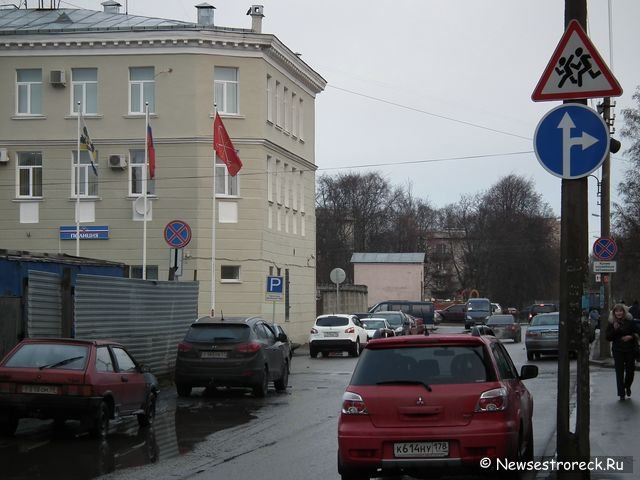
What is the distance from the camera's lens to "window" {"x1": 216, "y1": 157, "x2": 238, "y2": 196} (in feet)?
145

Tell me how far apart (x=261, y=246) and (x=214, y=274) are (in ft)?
8.31

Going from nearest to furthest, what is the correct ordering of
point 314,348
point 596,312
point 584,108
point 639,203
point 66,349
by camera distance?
point 584,108 < point 66,349 < point 314,348 < point 596,312 < point 639,203

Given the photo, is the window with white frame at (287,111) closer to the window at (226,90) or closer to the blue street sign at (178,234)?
the window at (226,90)

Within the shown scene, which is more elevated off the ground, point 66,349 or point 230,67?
point 230,67

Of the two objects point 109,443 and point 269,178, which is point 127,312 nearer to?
point 109,443

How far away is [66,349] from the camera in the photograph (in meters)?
15.6

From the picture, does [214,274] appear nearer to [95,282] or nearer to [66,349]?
Answer: [95,282]

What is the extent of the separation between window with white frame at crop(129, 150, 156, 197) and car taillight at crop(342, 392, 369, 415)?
35.0 meters

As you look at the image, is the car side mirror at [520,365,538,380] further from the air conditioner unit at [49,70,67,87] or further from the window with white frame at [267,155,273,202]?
the air conditioner unit at [49,70,67,87]

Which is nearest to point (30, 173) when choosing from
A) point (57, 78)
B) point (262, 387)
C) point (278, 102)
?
point (57, 78)

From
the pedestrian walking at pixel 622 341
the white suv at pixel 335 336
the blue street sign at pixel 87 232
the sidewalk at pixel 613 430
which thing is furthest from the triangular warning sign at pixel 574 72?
the blue street sign at pixel 87 232

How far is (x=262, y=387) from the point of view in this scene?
877 inches

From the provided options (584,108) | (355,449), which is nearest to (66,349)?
(355,449)

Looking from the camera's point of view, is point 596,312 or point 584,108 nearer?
point 584,108
